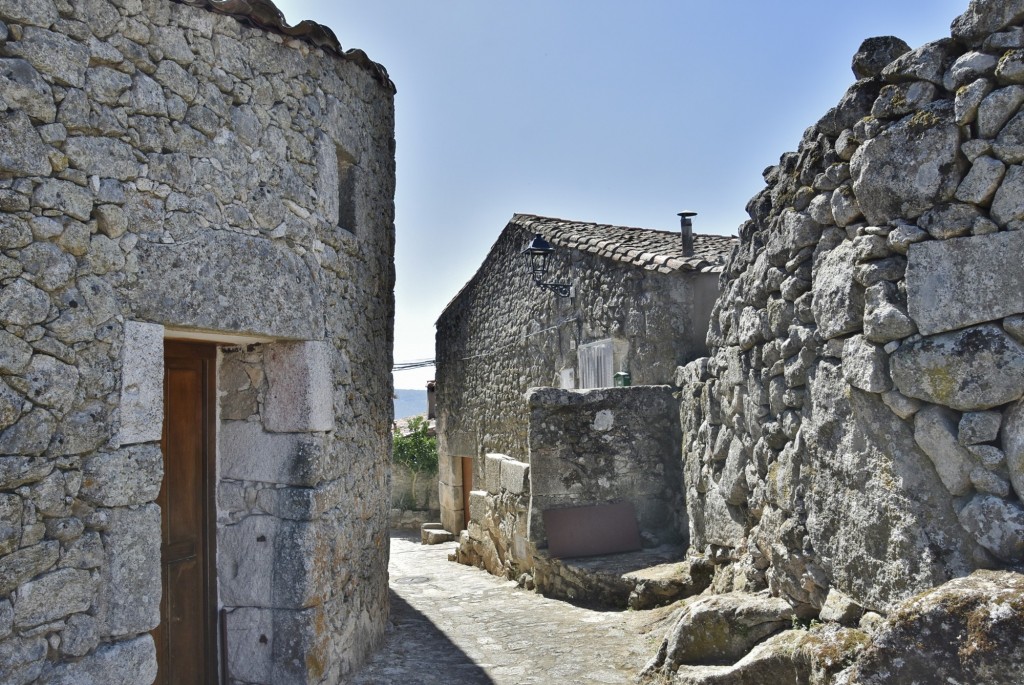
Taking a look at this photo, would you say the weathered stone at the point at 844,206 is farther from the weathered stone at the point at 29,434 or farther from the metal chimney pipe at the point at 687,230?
the metal chimney pipe at the point at 687,230

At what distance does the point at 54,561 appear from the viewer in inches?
116

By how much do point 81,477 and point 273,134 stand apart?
187 centimetres

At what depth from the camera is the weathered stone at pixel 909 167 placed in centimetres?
301

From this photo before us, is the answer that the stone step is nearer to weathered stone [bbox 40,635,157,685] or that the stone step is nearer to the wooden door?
the wooden door

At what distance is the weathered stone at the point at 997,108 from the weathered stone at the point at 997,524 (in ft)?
4.24

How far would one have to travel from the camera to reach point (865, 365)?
3281mm

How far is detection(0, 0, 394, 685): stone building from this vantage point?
293 cm

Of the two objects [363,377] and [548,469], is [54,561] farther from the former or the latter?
[548,469]

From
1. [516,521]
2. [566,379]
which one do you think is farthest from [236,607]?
[566,379]

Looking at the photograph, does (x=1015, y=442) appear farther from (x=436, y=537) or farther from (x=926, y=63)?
(x=436, y=537)

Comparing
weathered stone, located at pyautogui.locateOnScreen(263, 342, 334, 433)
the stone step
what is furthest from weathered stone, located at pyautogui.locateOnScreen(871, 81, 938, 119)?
the stone step

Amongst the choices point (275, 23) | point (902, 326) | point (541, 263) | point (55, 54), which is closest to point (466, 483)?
point (541, 263)

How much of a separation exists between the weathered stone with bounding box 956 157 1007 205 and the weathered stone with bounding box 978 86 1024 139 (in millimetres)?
99

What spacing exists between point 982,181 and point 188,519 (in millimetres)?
3836
